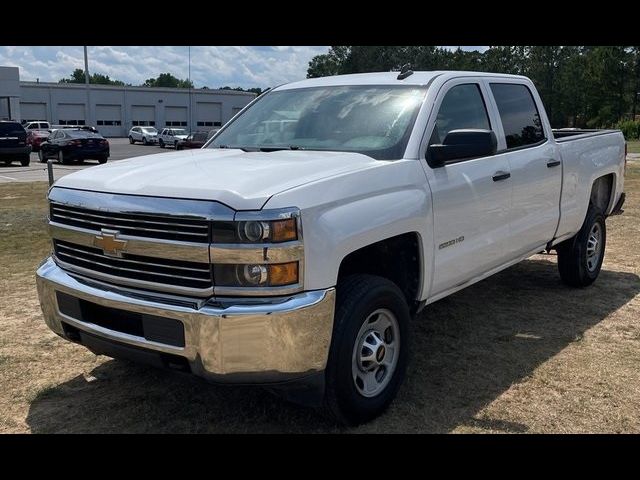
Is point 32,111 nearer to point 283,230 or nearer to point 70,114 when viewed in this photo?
point 70,114

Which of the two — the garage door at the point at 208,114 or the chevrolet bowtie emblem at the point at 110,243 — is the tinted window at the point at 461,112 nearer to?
the chevrolet bowtie emblem at the point at 110,243

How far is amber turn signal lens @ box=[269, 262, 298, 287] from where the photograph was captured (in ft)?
10.0

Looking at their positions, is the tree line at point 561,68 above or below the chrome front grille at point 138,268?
above

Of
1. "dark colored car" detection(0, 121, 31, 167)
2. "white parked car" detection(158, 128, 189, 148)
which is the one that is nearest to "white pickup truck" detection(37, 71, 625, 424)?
"dark colored car" detection(0, 121, 31, 167)

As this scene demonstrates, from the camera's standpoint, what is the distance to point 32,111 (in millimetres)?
67562

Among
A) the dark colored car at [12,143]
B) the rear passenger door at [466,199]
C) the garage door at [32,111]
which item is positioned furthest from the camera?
the garage door at [32,111]

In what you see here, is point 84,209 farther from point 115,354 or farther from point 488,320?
point 488,320

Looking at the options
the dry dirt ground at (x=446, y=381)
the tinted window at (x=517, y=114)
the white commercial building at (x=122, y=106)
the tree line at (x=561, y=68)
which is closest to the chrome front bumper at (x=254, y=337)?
the dry dirt ground at (x=446, y=381)

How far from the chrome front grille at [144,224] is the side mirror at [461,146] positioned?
1.63 metres

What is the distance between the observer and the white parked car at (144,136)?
162ft

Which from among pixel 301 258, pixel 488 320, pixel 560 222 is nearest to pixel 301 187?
pixel 301 258

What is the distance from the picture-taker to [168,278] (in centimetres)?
322

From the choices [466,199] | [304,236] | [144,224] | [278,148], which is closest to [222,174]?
[144,224]
